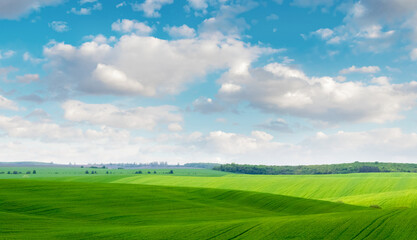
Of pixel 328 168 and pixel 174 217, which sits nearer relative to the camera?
pixel 174 217

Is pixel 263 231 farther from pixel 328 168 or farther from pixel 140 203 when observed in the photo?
pixel 328 168

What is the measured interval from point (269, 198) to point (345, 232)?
956 inches

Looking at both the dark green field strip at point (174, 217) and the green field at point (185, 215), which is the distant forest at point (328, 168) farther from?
the dark green field strip at point (174, 217)

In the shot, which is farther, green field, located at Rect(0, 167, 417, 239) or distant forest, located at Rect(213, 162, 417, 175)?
distant forest, located at Rect(213, 162, 417, 175)

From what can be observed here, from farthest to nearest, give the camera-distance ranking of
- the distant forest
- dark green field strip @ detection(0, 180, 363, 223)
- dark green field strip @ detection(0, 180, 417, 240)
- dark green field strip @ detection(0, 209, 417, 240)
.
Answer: the distant forest → dark green field strip @ detection(0, 180, 363, 223) → dark green field strip @ detection(0, 180, 417, 240) → dark green field strip @ detection(0, 209, 417, 240)

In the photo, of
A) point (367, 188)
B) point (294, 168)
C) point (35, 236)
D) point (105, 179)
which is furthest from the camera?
point (294, 168)

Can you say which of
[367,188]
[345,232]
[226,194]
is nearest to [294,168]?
[367,188]

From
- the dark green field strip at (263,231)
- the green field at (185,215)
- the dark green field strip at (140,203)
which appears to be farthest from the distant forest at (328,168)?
the dark green field strip at (263,231)

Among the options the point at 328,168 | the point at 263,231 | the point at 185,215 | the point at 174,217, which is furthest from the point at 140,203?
the point at 328,168

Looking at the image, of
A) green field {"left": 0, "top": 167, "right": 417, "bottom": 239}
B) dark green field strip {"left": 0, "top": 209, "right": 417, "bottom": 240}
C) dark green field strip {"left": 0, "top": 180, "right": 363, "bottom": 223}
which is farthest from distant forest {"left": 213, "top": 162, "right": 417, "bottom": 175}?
dark green field strip {"left": 0, "top": 209, "right": 417, "bottom": 240}

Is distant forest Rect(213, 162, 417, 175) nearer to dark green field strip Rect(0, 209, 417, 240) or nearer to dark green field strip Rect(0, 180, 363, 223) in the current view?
dark green field strip Rect(0, 180, 363, 223)

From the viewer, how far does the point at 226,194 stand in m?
44.9

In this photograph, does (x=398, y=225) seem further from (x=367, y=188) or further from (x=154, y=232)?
(x=367, y=188)

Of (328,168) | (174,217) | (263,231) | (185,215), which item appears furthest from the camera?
(328,168)
